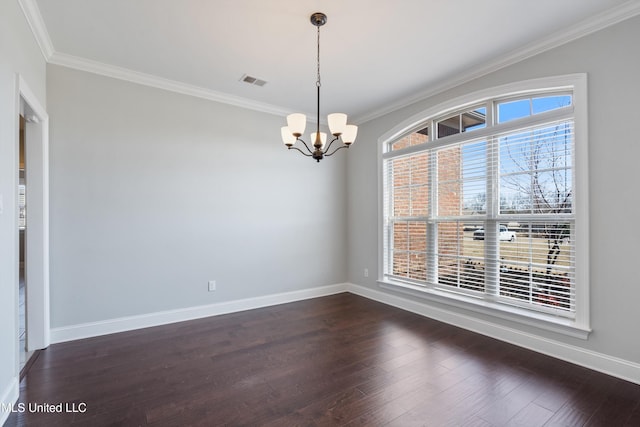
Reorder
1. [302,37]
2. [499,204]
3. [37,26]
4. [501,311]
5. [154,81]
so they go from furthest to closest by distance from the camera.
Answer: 1. [154,81]
2. [499,204]
3. [501,311]
4. [302,37]
5. [37,26]

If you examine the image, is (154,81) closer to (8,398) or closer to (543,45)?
(8,398)

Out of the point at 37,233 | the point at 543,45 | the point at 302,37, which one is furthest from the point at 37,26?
the point at 543,45

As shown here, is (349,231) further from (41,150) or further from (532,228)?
(41,150)

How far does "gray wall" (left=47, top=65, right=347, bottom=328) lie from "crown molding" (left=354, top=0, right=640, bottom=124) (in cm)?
221

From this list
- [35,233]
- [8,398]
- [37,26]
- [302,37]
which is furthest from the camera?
[35,233]

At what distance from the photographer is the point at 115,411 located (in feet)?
6.77

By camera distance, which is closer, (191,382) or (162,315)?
(191,382)

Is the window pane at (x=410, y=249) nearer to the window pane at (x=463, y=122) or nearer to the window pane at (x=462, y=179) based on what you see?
the window pane at (x=462, y=179)

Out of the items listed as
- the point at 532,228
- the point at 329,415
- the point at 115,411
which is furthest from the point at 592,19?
the point at 115,411

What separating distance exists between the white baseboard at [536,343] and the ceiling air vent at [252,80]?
11.4 feet

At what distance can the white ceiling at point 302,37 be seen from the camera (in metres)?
2.42

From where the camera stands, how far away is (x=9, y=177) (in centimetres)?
210

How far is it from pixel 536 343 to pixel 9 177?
463cm

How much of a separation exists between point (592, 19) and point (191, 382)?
177 inches
